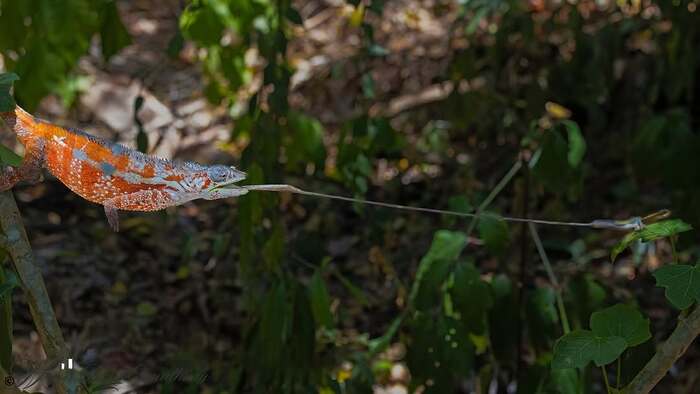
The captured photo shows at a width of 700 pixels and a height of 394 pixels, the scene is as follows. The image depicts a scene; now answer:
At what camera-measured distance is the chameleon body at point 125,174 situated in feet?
3.45

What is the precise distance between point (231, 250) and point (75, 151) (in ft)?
7.18

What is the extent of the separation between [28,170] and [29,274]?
15cm

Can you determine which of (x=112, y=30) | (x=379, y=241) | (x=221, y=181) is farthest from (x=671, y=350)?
(x=112, y=30)

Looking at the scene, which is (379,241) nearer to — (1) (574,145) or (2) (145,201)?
(1) (574,145)

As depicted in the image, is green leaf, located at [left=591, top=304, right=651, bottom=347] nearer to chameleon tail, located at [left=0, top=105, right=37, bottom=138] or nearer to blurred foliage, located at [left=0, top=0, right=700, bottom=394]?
blurred foliage, located at [left=0, top=0, right=700, bottom=394]

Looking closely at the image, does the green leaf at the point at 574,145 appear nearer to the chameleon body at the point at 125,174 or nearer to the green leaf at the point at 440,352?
the green leaf at the point at 440,352

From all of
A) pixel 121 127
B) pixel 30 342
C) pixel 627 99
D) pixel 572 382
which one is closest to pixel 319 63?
pixel 121 127

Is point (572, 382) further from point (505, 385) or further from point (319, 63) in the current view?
point (319, 63)

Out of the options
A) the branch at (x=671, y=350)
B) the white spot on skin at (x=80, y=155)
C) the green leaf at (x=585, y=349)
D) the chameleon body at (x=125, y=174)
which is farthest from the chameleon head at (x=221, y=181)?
the branch at (x=671, y=350)

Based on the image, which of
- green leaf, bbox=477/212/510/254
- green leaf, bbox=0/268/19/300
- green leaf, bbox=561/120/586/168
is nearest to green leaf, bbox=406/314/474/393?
green leaf, bbox=477/212/510/254

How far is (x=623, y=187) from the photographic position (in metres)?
3.61

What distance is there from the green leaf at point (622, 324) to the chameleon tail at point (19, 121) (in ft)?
2.52

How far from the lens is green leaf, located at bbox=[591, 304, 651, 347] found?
52.6 inches

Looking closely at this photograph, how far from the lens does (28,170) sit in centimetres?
112
